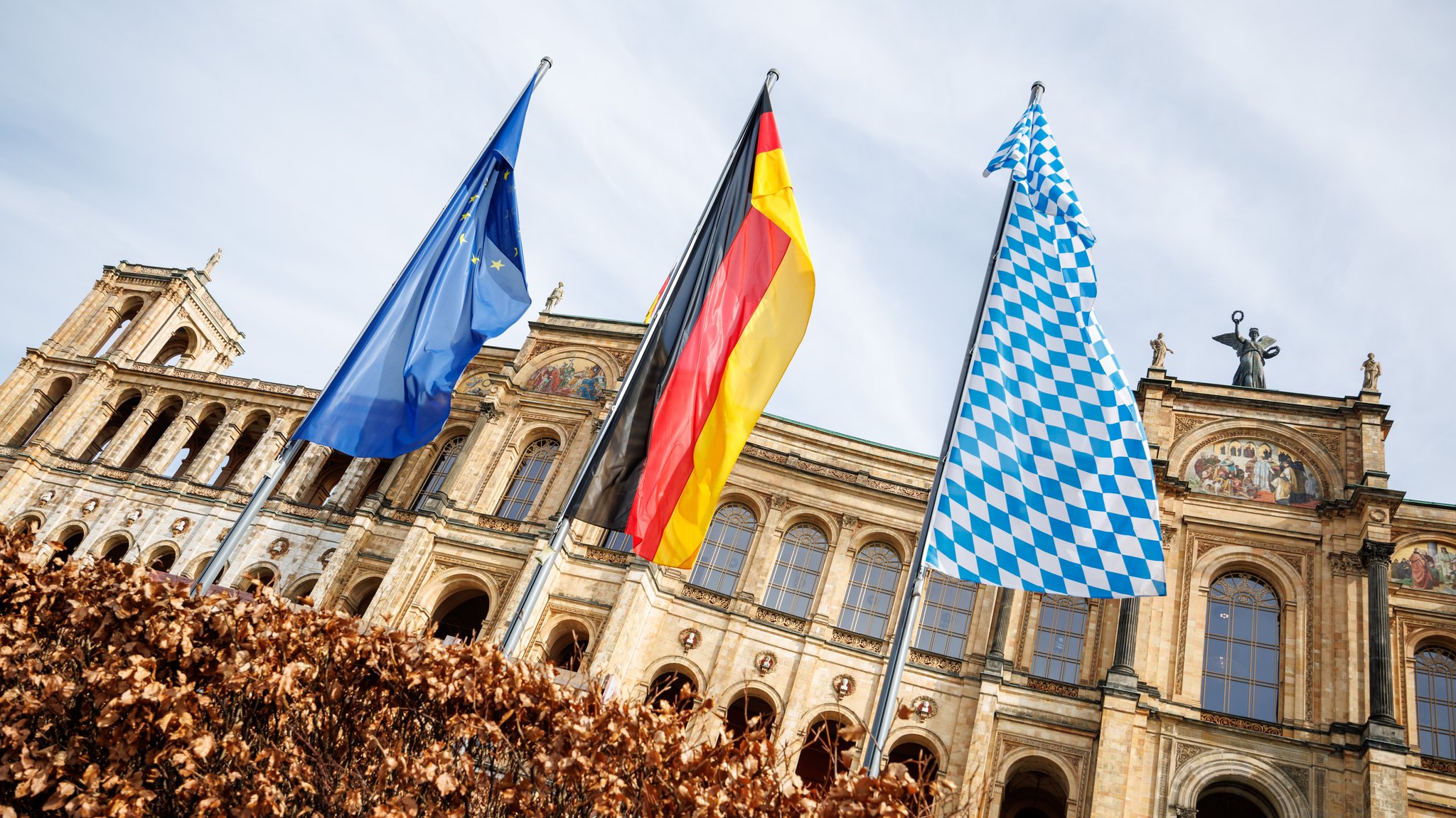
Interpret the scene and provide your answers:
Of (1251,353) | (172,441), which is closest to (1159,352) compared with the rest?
(1251,353)

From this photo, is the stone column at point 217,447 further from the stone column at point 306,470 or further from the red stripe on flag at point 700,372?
the red stripe on flag at point 700,372

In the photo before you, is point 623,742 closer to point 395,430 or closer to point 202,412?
point 395,430

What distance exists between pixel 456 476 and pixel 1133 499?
78.4 ft

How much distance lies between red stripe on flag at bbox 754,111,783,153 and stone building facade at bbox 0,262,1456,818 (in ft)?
44.1

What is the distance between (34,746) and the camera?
767 centimetres

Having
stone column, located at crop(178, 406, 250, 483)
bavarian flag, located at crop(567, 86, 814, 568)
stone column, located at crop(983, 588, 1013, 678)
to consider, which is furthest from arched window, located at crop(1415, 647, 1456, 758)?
stone column, located at crop(178, 406, 250, 483)

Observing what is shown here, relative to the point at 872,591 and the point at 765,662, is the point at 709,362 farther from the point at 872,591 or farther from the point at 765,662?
the point at 872,591

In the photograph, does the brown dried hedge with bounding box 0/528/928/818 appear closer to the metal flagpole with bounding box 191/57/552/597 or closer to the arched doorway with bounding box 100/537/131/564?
the metal flagpole with bounding box 191/57/552/597

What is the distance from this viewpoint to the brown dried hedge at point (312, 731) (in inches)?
257

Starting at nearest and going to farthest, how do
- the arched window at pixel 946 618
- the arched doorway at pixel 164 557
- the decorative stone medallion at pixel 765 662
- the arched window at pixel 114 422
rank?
1. the decorative stone medallion at pixel 765 662
2. the arched window at pixel 946 618
3. the arched doorway at pixel 164 557
4. the arched window at pixel 114 422

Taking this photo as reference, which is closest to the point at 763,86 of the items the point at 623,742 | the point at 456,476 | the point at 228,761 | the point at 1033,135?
the point at 1033,135

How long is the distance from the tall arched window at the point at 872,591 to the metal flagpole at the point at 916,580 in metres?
16.9

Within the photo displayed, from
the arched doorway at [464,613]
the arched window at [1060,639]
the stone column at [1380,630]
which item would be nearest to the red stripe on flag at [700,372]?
the arched window at [1060,639]

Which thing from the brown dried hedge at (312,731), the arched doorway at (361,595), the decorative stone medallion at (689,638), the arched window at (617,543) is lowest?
the brown dried hedge at (312,731)
